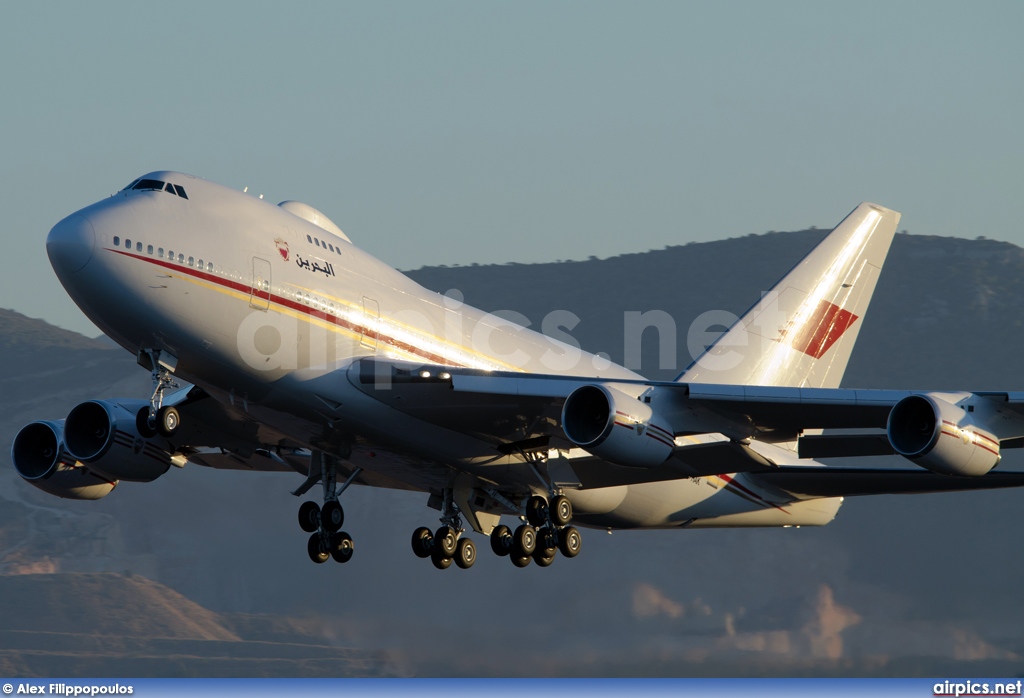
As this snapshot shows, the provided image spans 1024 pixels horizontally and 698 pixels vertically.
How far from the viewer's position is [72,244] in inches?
937

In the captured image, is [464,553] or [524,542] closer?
[524,542]

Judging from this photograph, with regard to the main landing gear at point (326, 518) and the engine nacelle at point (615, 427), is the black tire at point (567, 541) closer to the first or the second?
the engine nacelle at point (615, 427)

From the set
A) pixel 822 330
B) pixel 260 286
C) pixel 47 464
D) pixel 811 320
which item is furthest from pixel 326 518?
pixel 822 330

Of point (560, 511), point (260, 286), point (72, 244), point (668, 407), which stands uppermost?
point (260, 286)

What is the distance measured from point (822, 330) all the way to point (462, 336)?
14.4m

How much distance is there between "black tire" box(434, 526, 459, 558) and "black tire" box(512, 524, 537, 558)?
1.87 meters

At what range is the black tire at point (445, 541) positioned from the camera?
3238cm

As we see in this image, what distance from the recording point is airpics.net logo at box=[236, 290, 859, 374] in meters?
25.8

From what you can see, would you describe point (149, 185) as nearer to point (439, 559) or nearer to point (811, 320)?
point (439, 559)

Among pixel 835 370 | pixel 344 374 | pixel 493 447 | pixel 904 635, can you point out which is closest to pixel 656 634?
pixel 904 635

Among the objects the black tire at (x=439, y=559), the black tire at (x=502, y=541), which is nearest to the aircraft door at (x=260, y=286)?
the black tire at (x=439, y=559)

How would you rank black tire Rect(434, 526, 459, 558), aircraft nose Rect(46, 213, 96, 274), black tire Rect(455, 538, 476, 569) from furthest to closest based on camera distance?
black tire Rect(455, 538, 476, 569)
black tire Rect(434, 526, 459, 558)
aircraft nose Rect(46, 213, 96, 274)

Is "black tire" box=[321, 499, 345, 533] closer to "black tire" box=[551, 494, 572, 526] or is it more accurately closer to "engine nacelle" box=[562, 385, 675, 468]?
"black tire" box=[551, 494, 572, 526]

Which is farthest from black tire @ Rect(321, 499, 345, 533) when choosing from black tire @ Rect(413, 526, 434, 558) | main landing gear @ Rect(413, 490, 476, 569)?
black tire @ Rect(413, 526, 434, 558)
